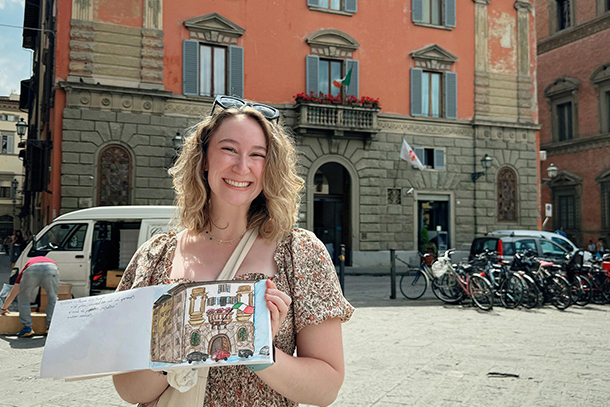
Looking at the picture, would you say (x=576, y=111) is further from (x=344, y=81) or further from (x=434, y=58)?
(x=344, y=81)

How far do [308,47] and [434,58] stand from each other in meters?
5.50

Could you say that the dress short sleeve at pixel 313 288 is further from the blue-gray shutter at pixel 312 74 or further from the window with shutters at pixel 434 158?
the window with shutters at pixel 434 158

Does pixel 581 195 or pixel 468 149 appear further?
pixel 581 195

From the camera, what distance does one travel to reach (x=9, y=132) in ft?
186

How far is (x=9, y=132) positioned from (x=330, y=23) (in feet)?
157

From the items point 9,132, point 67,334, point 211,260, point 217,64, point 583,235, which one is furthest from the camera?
point 9,132

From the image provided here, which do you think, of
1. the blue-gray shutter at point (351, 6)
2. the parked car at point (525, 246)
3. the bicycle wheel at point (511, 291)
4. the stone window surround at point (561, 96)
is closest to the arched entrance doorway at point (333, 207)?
the blue-gray shutter at point (351, 6)

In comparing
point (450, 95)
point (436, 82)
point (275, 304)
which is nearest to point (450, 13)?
point (436, 82)

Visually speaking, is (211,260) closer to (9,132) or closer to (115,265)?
(115,265)

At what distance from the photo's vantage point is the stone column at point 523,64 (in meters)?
23.5

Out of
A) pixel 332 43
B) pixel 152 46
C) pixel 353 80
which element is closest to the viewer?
pixel 152 46

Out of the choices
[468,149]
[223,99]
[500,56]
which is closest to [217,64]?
[468,149]

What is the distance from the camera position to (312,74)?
20594 mm

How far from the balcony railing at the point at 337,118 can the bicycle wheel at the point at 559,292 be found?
1064 centimetres
